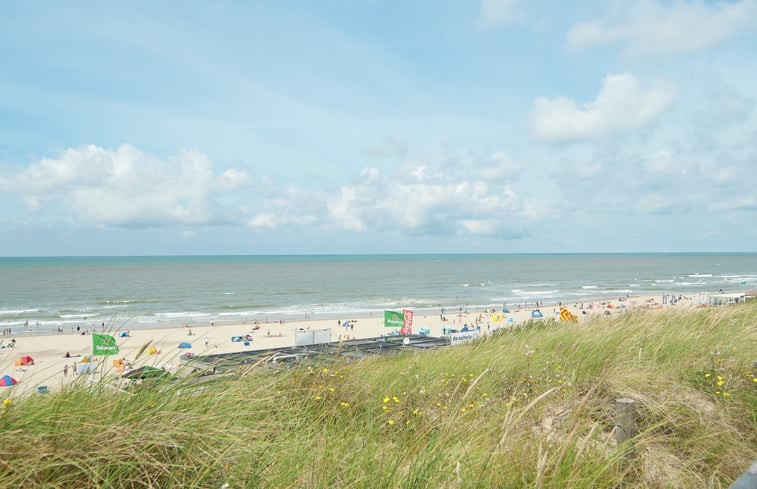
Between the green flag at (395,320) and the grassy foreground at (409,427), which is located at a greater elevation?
the grassy foreground at (409,427)

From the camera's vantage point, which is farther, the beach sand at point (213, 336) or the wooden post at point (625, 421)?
the beach sand at point (213, 336)

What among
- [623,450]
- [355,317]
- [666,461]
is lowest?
[355,317]

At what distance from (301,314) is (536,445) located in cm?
4694

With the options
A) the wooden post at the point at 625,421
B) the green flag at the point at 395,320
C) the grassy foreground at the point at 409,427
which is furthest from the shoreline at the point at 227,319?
the wooden post at the point at 625,421

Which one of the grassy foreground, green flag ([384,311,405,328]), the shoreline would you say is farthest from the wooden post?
the shoreline

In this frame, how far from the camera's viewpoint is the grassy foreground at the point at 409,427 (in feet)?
7.20

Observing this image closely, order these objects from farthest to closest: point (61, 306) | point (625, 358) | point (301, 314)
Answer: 1. point (61, 306)
2. point (301, 314)
3. point (625, 358)

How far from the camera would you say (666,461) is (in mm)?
3229

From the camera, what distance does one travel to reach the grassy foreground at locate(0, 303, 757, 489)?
2.20 m

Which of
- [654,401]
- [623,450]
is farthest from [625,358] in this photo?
[623,450]

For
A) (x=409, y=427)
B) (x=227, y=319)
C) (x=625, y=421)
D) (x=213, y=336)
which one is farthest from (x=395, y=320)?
(x=227, y=319)

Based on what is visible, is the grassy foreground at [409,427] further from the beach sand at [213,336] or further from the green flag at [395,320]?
the beach sand at [213,336]

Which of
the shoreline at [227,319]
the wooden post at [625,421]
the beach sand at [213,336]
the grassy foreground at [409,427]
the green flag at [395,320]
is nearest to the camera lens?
the grassy foreground at [409,427]

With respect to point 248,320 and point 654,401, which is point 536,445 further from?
point 248,320
